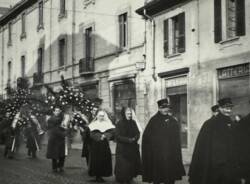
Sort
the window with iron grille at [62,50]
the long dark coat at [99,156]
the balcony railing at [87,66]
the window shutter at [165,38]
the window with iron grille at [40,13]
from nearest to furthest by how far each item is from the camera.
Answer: the long dark coat at [99,156]
the window shutter at [165,38]
the balcony railing at [87,66]
the window with iron grille at [62,50]
the window with iron grille at [40,13]

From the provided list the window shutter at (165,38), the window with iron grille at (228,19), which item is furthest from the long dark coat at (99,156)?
the window shutter at (165,38)

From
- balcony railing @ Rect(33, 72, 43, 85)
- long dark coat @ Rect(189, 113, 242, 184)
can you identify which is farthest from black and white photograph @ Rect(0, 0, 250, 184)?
balcony railing @ Rect(33, 72, 43, 85)

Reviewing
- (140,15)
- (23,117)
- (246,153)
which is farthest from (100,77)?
(246,153)

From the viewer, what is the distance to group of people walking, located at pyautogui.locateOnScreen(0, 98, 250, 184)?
8852mm

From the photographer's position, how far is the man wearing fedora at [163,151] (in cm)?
1030

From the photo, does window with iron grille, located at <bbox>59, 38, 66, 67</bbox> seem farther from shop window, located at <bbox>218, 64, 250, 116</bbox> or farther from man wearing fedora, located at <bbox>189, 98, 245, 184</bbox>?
man wearing fedora, located at <bbox>189, 98, 245, 184</bbox>

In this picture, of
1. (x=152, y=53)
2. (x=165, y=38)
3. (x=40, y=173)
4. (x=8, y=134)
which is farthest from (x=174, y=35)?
(x=40, y=173)

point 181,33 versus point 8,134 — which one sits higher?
point 181,33

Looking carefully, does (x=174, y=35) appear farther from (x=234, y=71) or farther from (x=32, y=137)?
(x=32, y=137)

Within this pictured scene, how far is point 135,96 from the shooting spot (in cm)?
2514

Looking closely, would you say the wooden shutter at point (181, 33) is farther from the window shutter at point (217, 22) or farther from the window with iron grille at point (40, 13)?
the window with iron grille at point (40, 13)

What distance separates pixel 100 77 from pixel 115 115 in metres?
2.51

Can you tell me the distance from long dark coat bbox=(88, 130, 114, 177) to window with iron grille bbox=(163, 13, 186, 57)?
9390 millimetres

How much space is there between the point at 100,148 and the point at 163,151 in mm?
2686
